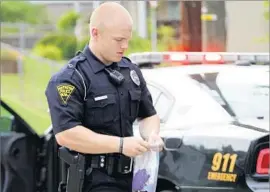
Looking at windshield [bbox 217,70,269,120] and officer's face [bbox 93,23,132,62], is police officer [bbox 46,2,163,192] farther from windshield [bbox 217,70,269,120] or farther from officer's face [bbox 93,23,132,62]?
windshield [bbox 217,70,269,120]

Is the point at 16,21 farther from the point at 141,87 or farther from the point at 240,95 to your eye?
the point at 141,87

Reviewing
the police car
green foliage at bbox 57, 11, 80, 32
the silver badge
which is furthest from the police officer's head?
green foliage at bbox 57, 11, 80, 32

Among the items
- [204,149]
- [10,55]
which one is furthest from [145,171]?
[10,55]

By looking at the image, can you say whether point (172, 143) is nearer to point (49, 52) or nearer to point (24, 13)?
point (24, 13)

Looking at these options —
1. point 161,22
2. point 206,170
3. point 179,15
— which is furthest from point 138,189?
point 161,22

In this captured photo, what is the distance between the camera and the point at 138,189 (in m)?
2.84

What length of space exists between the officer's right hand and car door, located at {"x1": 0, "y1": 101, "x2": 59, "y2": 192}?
155 centimetres

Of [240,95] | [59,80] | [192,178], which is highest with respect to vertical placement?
[59,80]

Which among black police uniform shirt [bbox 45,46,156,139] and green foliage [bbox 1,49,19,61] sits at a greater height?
black police uniform shirt [bbox 45,46,156,139]

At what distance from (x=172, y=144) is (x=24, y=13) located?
26.6 feet

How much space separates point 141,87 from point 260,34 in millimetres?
8783

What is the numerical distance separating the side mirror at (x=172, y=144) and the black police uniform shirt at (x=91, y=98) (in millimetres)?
1089

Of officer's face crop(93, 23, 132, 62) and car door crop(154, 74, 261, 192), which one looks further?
car door crop(154, 74, 261, 192)

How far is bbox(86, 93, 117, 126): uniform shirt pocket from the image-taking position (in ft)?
9.01
